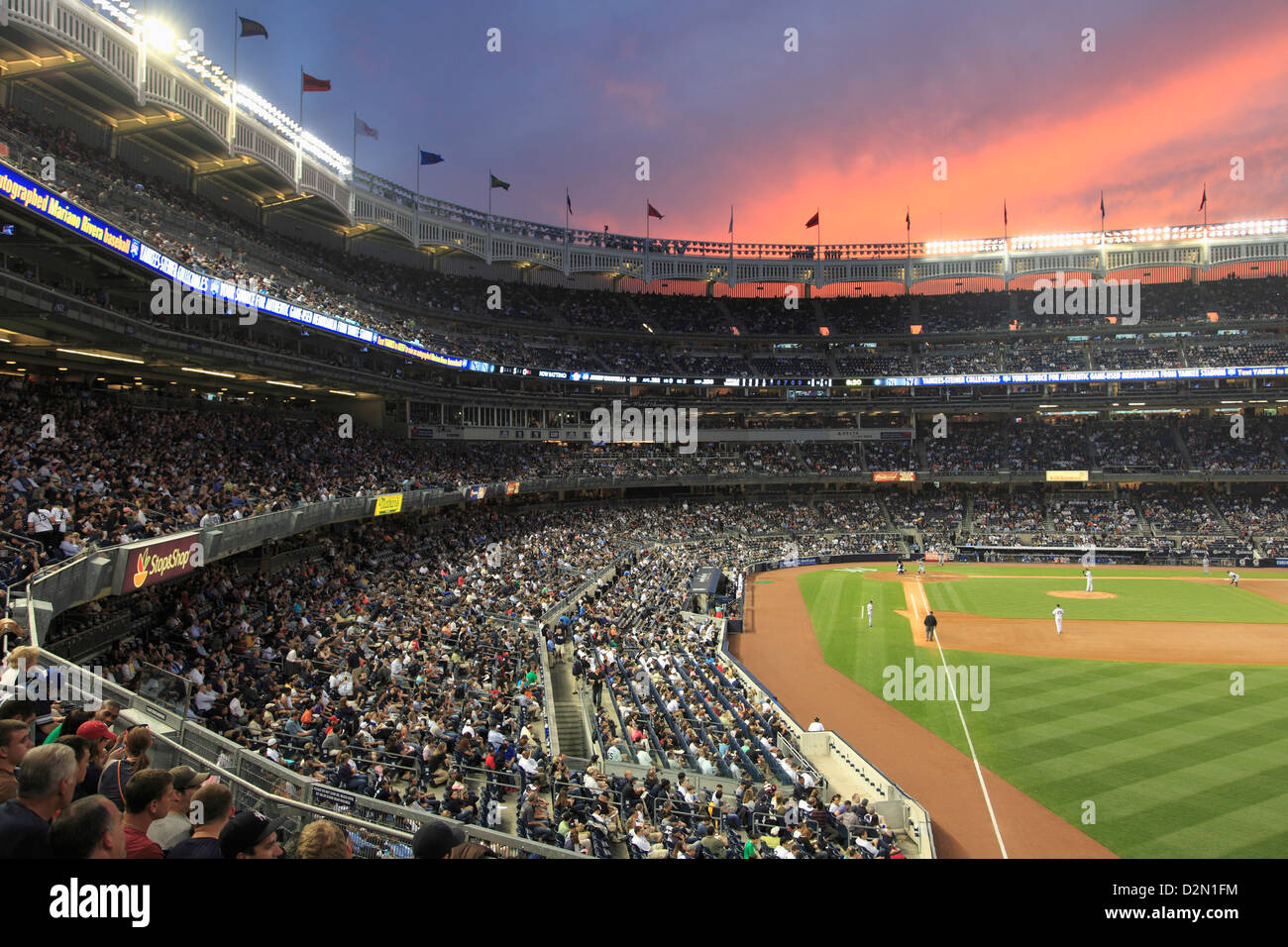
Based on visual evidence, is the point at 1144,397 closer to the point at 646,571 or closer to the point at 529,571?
the point at 646,571

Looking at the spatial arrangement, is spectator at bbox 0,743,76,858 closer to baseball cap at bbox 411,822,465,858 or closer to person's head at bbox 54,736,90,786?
person's head at bbox 54,736,90,786

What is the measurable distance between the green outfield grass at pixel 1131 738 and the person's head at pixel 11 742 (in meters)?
16.6

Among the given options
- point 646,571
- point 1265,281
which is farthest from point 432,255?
point 1265,281

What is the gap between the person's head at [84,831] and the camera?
10.8 feet

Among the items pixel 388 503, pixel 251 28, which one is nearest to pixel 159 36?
pixel 251 28

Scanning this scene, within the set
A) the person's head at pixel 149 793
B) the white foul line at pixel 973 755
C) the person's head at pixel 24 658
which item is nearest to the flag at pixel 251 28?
the person's head at pixel 24 658

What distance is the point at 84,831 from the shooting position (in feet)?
10.9

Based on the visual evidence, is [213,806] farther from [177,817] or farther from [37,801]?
[177,817]

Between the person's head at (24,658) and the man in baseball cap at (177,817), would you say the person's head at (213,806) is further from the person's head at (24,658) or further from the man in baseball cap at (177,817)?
the person's head at (24,658)

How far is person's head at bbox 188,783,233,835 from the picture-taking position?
14.2 feet

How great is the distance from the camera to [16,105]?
2916 cm

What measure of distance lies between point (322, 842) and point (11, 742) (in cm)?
255

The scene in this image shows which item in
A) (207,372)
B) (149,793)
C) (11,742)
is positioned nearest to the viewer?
(149,793)
